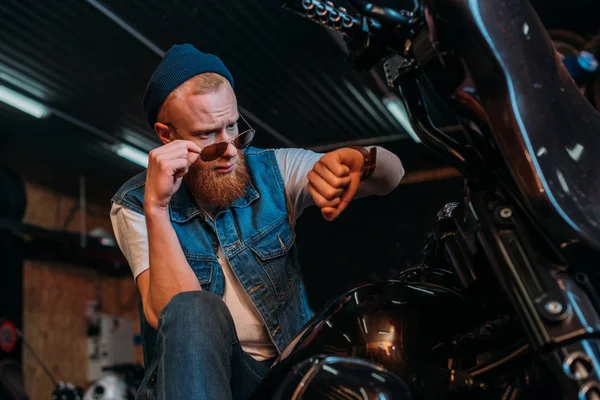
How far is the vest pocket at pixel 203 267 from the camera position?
4.11ft

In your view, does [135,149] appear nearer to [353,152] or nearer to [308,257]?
[308,257]

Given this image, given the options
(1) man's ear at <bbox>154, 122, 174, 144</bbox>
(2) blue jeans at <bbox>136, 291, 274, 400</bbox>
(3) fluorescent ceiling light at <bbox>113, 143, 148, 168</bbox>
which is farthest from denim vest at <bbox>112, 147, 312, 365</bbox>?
(3) fluorescent ceiling light at <bbox>113, 143, 148, 168</bbox>


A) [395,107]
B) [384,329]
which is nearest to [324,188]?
[384,329]

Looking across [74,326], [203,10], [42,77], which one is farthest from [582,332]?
[74,326]

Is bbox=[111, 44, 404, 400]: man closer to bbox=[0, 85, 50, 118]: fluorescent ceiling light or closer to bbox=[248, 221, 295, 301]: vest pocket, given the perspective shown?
bbox=[248, 221, 295, 301]: vest pocket

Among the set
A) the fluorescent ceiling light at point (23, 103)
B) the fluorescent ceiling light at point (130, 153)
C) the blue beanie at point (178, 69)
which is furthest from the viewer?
the fluorescent ceiling light at point (130, 153)

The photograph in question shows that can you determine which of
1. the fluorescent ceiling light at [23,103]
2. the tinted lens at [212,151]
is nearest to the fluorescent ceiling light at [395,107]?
the fluorescent ceiling light at [23,103]

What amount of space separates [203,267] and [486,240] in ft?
2.71

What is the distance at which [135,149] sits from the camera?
570 cm

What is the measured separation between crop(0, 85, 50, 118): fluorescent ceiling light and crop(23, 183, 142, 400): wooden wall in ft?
5.84

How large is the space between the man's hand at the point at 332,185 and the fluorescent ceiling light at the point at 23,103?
4321mm

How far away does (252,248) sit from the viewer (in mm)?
1282

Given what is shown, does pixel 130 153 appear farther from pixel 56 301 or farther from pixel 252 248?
pixel 252 248

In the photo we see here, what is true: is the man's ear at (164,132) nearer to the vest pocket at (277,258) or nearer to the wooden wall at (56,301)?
the vest pocket at (277,258)
